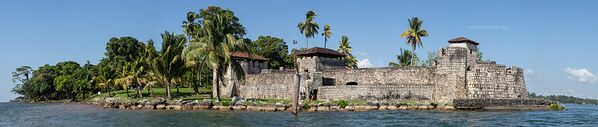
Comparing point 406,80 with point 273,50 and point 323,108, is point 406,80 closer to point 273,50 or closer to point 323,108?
point 323,108

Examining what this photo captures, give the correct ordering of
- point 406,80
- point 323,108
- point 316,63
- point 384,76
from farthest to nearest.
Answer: point 316,63
point 384,76
point 406,80
point 323,108

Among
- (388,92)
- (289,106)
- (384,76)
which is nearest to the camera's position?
(289,106)

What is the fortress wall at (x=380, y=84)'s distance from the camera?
1662 inches

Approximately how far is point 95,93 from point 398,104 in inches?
1925

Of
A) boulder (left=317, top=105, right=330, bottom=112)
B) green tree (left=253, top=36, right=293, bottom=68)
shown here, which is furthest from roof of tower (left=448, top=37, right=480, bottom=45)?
green tree (left=253, top=36, right=293, bottom=68)

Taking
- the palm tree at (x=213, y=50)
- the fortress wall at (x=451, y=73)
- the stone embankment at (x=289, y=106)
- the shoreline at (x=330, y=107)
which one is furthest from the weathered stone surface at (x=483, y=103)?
the palm tree at (x=213, y=50)

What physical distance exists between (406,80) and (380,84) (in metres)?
2.15

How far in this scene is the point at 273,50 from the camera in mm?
71312

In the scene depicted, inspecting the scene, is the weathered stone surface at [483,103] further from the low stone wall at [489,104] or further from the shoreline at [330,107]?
the shoreline at [330,107]

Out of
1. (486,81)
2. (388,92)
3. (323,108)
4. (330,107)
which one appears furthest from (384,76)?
(323,108)

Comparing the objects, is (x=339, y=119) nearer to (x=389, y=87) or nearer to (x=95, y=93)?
(x=389, y=87)

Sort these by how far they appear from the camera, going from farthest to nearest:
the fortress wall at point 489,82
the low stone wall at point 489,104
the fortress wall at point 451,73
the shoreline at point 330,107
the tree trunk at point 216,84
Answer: the tree trunk at point 216,84
the fortress wall at point 451,73
the fortress wall at point 489,82
the low stone wall at point 489,104
the shoreline at point 330,107

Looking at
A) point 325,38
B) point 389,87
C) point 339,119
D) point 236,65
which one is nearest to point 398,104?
point 389,87

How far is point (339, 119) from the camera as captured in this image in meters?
28.5
